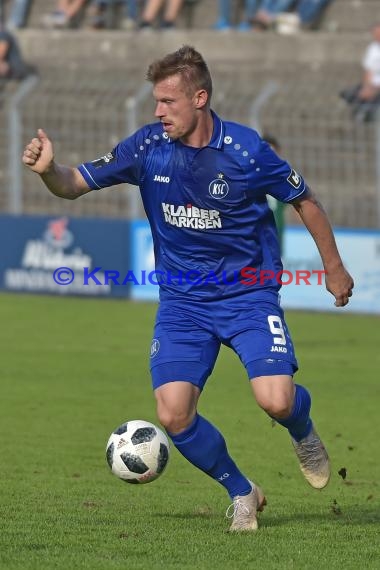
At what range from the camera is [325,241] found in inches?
257

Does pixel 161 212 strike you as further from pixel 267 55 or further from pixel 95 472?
pixel 267 55

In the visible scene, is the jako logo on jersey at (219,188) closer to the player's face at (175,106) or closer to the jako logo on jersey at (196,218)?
the jako logo on jersey at (196,218)

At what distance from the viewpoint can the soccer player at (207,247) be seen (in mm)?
6328

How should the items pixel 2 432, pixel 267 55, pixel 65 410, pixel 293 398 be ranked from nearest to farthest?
pixel 293 398
pixel 2 432
pixel 65 410
pixel 267 55

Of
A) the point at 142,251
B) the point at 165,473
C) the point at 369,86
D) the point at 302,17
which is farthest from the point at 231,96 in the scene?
the point at 165,473

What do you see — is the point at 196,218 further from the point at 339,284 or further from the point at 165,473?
the point at 165,473

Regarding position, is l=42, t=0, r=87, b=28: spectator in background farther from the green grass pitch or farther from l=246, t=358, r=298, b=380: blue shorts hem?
l=246, t=358, r=298, b=380: blue shorts hem

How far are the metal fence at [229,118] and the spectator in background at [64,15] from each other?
3.36 m

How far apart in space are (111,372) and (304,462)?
6.03 m

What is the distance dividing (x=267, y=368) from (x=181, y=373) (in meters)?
0.43

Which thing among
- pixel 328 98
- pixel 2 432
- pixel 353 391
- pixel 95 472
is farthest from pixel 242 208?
pixel 328 98

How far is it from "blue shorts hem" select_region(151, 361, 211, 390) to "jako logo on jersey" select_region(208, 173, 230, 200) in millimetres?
841

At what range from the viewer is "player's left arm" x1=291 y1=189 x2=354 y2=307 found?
257 inches

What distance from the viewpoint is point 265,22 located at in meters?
23.5
